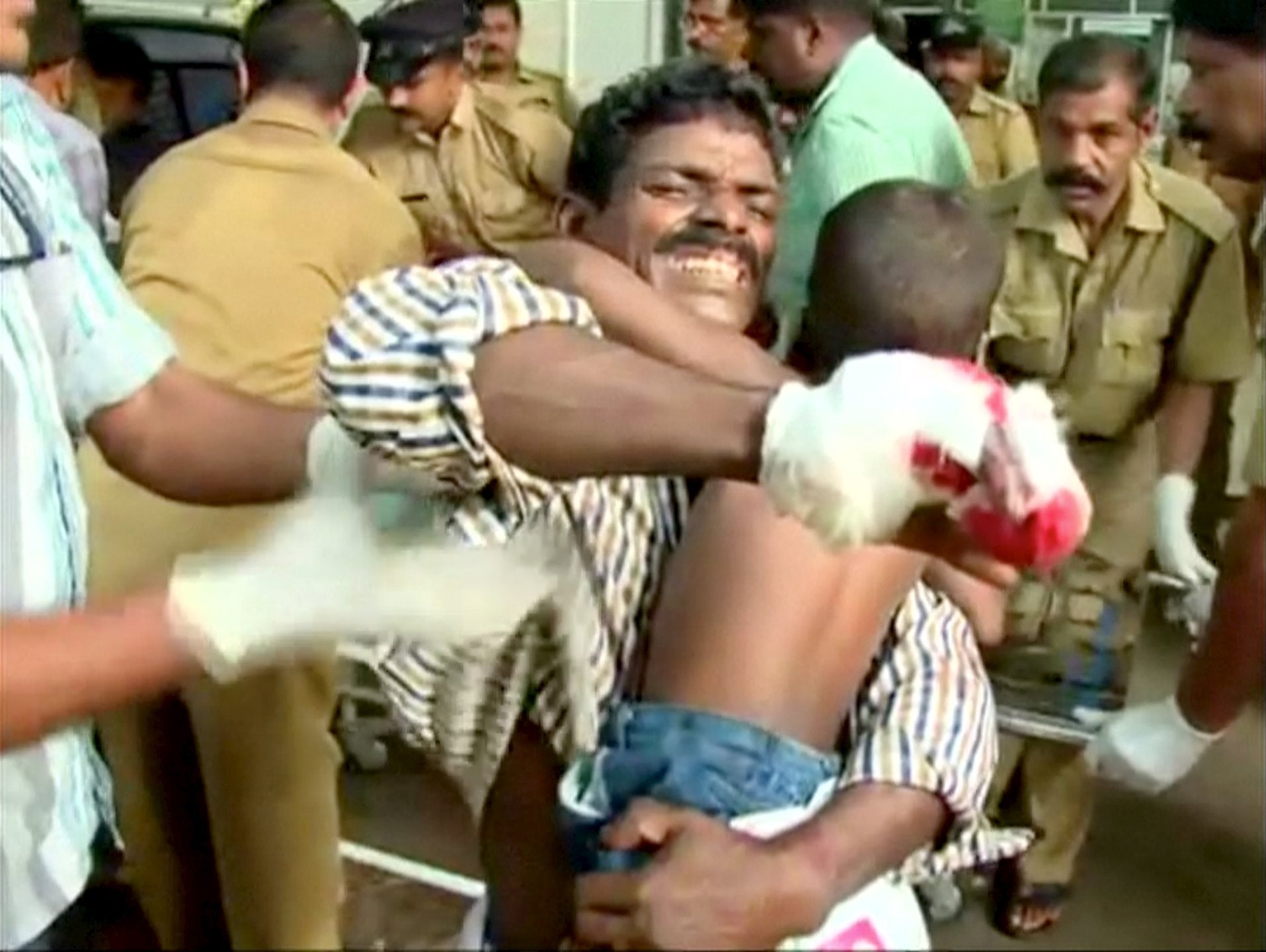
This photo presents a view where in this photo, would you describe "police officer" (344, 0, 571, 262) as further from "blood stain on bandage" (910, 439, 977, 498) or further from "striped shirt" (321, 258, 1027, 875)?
"blood stain on bandage" (910, 439, 977, 498)

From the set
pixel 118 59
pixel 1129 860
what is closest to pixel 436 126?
pixel 118 59

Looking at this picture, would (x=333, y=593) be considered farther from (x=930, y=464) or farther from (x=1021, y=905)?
(x=1021, y=905)

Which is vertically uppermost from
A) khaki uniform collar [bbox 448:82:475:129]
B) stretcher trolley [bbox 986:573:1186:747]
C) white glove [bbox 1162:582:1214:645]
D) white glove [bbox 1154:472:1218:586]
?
khaki uniform collar [bbox 448:82:475:129]

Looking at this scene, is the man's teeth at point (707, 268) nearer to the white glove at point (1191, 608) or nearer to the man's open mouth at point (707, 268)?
the man's open mouth at point (707, 268)

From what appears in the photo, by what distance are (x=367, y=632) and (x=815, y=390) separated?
18 cm

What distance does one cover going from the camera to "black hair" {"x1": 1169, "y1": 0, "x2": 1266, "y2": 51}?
4.31ft

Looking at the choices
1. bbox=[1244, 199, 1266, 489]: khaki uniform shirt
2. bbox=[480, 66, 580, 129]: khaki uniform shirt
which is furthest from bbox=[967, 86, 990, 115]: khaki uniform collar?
bbox=[480, 66, 580, 129]: khaki uniform shirt

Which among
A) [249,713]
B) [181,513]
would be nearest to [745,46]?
[181,513]

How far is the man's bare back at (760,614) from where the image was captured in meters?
0.64

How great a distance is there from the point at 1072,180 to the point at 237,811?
2.86 ft

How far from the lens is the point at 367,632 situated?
598 millimetres

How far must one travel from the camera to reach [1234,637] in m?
1.30

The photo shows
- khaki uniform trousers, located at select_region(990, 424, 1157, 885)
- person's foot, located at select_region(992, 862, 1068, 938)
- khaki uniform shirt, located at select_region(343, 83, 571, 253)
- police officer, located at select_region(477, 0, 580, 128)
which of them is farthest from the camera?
person's foot, located at select_region(992, 862, 1068, 938)

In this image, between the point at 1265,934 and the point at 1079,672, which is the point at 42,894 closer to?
the point at 1079,672
